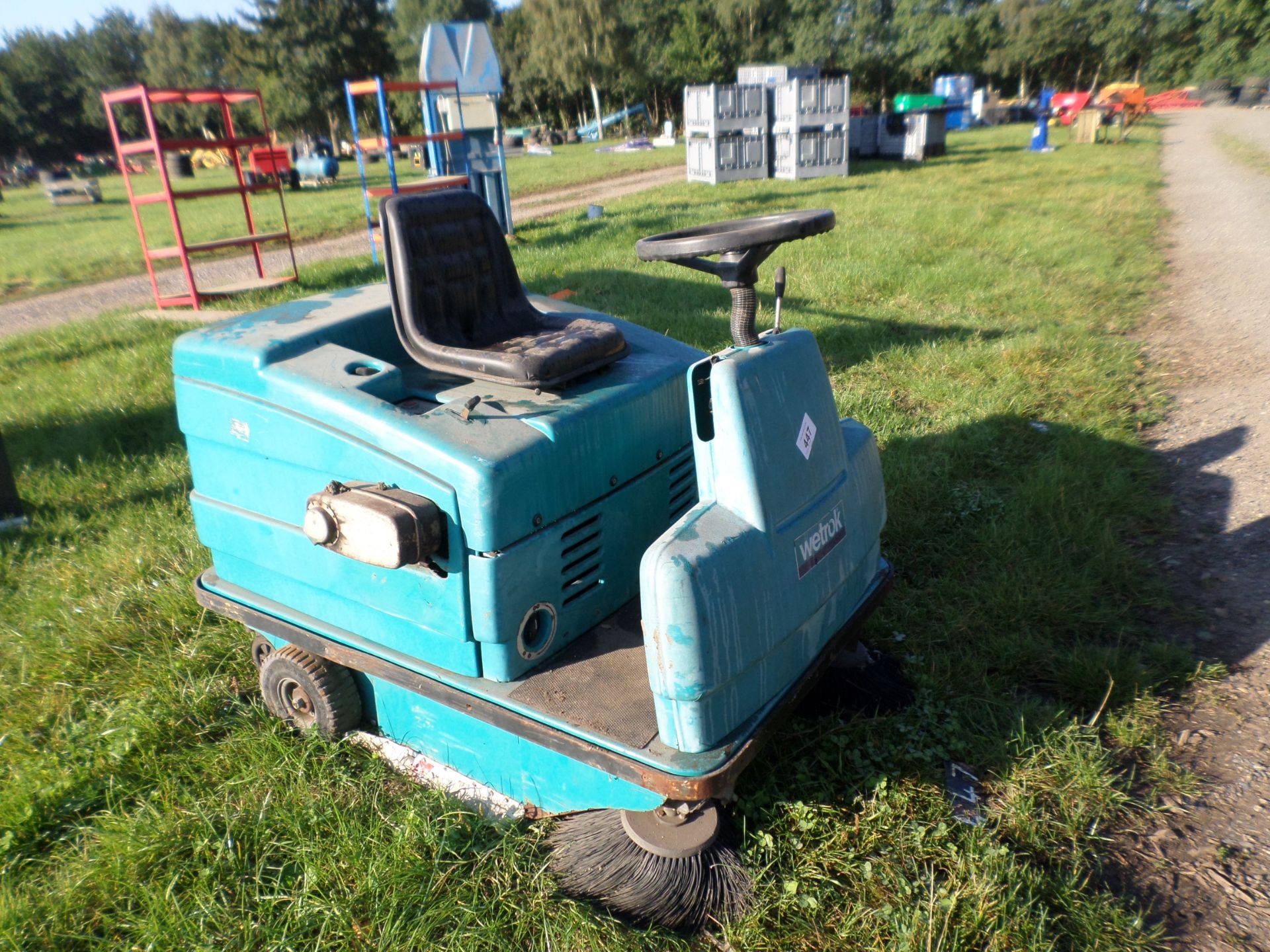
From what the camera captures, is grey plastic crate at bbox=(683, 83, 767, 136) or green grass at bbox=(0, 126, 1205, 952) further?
grey plastic crate at bbox=(683, 83, 767, 136)

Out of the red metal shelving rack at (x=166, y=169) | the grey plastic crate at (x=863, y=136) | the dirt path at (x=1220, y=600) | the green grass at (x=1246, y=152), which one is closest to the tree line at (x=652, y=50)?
the green grass at (x=1246, y=152)

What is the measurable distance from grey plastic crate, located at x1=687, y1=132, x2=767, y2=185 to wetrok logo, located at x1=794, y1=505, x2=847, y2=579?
13.0m

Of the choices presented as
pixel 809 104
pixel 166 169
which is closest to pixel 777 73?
pixel 809 104

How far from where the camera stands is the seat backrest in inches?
90.9

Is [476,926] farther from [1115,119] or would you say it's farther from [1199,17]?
[1199,17]

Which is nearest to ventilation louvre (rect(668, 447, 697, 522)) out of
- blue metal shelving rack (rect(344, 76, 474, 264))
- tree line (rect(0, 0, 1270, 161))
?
blue metal shelving rack (rect(344, 76, 474, 264))

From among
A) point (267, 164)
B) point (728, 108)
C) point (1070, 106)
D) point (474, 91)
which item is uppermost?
point (474, 91)

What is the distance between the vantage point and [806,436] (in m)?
2.04

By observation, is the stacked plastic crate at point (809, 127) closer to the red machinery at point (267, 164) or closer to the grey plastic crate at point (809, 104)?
the grey plastic crate at point (809, 104)

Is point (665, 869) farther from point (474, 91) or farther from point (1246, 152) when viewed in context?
point (1246, 152)

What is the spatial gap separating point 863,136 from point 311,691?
1882cm

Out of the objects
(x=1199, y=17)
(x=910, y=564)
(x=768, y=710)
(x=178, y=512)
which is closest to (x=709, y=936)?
(x=768, y=710)

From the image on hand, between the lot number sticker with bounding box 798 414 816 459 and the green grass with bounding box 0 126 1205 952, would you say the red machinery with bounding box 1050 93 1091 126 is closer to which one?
the green grass with bounding box 0 126 1205 952

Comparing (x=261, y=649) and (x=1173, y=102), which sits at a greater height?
(x=1173, y=102)
